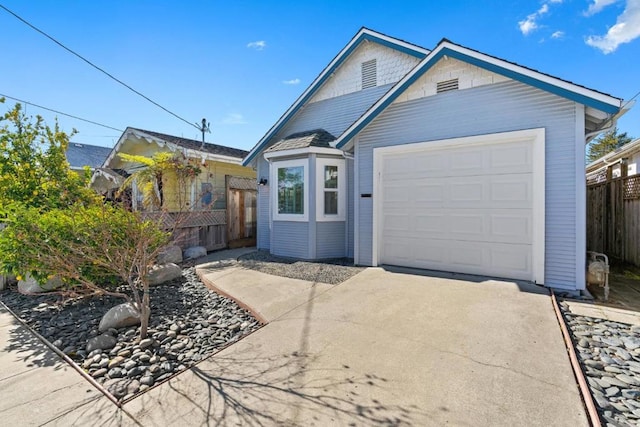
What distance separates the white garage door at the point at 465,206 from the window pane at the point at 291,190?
2351 mm

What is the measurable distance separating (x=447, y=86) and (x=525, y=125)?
169cm

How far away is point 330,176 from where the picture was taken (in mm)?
8359

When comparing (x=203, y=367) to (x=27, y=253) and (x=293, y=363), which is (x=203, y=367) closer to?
(x=293, y=363)

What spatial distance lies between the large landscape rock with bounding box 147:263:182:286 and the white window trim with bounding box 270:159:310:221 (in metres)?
3.26

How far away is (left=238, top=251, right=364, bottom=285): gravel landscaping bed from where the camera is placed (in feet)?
→ 20.7

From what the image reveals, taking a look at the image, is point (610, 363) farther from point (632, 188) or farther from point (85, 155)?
point (85, 155)

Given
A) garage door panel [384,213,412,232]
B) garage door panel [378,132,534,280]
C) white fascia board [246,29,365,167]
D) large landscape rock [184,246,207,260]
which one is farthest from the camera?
large landscape rock [184,246,207,260]

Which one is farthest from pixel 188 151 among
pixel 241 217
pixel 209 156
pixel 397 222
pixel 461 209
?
pixel 461 209

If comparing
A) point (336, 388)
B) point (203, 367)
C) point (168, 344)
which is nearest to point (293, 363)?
point (336, 388)

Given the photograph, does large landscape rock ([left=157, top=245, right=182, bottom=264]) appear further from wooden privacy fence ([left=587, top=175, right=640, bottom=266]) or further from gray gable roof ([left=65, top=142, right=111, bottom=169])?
gray gable roof ([left=65, top=142, right=111, bottom=169])

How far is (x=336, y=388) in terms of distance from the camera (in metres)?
2.56

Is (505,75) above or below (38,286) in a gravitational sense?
above

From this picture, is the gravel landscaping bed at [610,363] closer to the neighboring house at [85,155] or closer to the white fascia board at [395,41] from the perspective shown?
the white fascia board at [395,41]

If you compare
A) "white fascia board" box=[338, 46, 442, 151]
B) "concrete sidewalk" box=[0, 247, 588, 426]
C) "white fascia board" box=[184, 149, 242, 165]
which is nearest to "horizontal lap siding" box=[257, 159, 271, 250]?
"white fascia board" box=[184, 149, 242, 165]
